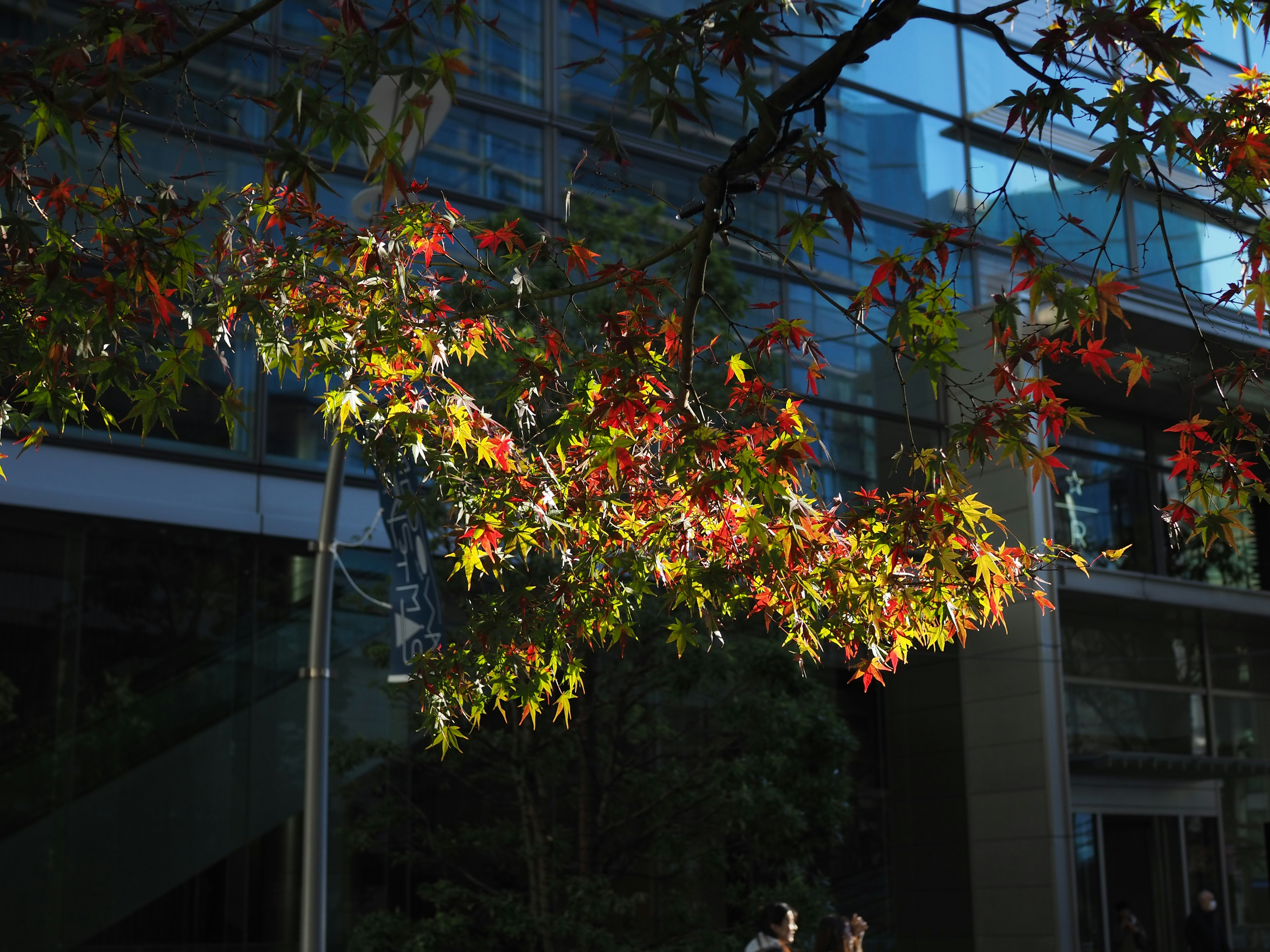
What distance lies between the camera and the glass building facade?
12695 mm

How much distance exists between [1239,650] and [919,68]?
34.9 ft

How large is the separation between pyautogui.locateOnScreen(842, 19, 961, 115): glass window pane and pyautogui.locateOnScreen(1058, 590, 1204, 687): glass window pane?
754cm

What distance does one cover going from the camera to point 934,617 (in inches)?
226

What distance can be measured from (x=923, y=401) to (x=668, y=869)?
8046 millimetres

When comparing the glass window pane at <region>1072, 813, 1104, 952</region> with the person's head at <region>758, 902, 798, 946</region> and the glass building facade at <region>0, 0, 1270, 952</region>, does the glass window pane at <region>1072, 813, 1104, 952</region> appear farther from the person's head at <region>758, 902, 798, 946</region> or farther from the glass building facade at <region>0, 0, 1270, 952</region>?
the person's head at <region>758, 902, 798, 946</region>

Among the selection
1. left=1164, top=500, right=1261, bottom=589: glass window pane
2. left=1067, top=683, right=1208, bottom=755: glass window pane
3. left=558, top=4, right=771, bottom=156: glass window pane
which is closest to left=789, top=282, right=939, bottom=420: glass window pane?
left=558, top=4, right=771, bottom=156: glass window pane

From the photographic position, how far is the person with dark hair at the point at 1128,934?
18.7 meters

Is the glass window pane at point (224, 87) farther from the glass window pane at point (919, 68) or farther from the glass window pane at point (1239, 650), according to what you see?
the glass window pane at point (1239, 650)

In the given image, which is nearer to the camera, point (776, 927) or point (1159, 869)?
point (776, 927)

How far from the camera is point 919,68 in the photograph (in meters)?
20.7

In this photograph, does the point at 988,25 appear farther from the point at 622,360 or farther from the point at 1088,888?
the point at 1088,888

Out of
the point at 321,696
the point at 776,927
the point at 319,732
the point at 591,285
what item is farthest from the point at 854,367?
the point at 591,285

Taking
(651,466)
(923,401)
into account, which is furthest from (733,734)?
(923,401)

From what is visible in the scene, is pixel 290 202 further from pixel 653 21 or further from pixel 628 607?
pixel 653 21
